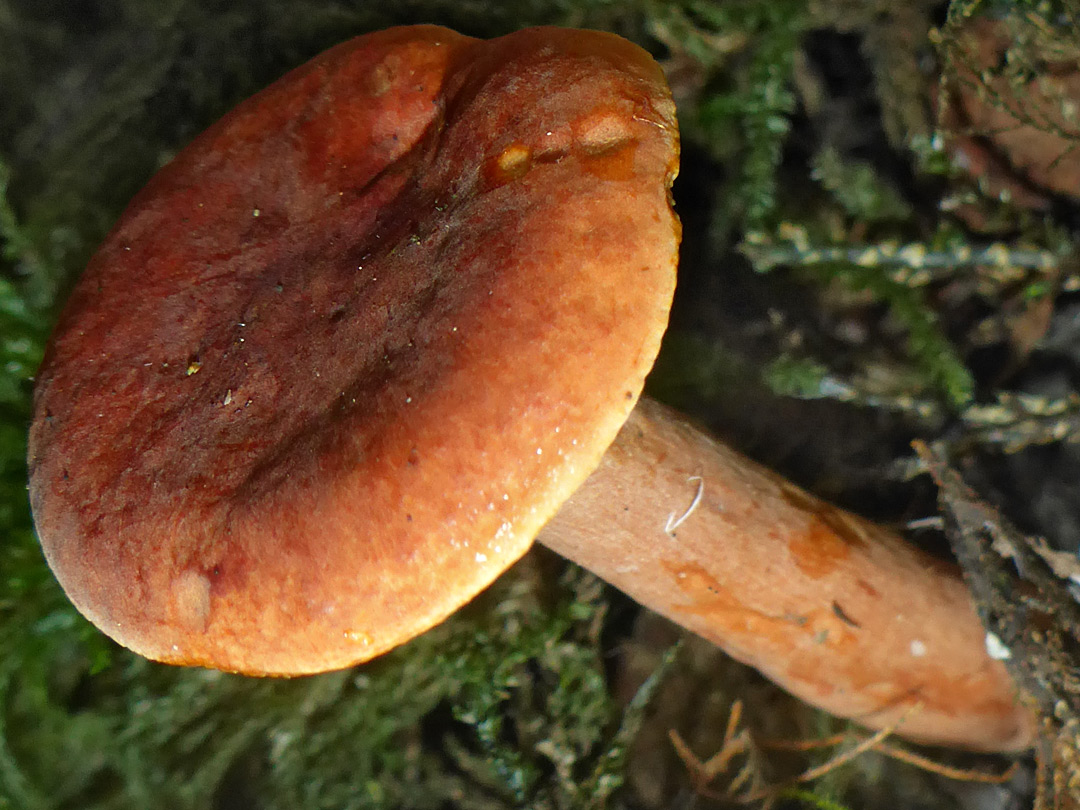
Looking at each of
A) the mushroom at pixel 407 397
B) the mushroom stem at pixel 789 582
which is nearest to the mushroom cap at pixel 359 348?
the mushroom at pixel 407 397

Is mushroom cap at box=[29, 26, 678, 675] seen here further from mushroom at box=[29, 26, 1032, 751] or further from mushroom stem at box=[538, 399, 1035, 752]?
mushroom stem at box=[538, 399, 1035, 752]

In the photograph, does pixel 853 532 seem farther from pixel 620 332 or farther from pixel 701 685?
pixel 620 332

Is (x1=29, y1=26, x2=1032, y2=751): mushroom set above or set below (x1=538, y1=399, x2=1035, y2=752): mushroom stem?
above

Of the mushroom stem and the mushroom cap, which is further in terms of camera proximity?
the mushroom stem

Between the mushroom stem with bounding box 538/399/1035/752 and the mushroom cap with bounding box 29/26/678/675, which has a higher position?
the mushroom cap with bounding box 29/26/678/675

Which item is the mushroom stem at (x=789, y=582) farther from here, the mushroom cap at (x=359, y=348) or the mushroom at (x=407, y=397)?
the mushroom cap at (x=359, y=348)

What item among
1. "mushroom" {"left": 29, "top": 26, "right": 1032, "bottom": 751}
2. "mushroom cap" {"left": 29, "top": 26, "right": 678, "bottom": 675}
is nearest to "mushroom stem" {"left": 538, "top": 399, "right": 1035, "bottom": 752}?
"mushroom" {"left": 29, "top": 26, "right": 1032, "bottom": 751}

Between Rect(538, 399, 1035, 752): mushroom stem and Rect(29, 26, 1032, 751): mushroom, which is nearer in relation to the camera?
Rect(29, 26, 1032, 751): mushroom

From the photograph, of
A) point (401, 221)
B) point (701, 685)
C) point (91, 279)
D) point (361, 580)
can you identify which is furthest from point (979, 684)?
point (91, 279)
